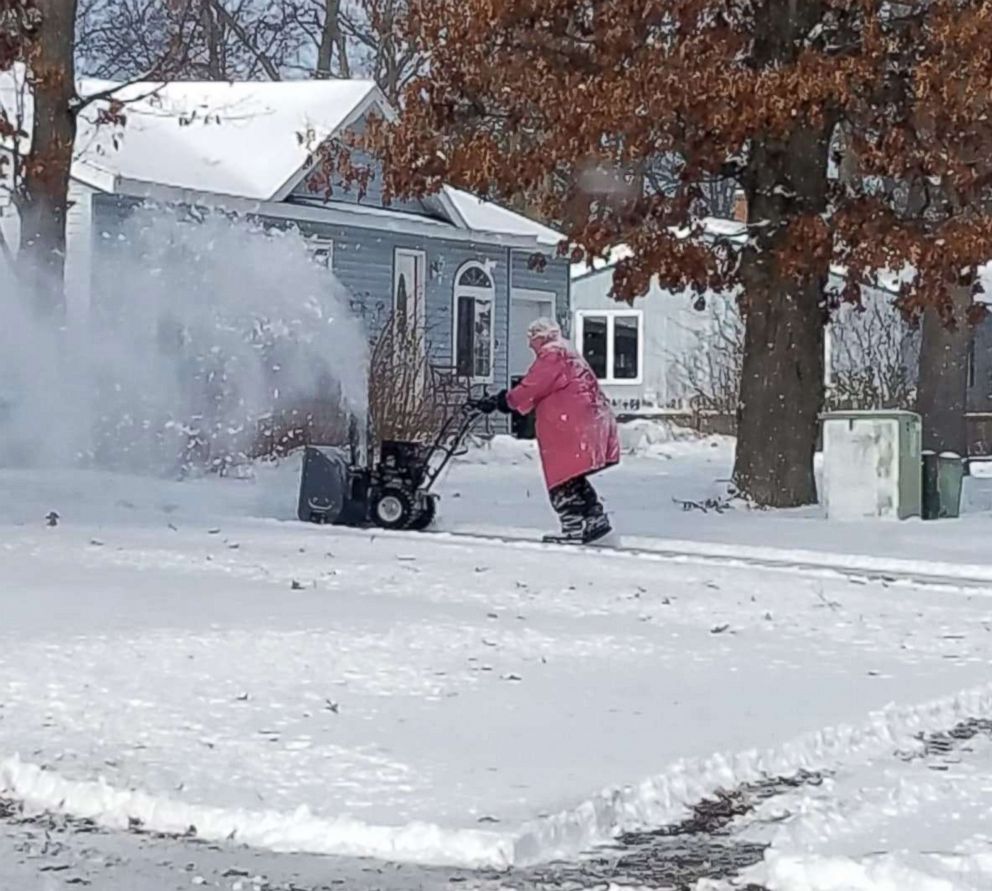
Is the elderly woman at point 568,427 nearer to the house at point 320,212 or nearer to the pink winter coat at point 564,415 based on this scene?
the pink winter coat at point 564,415

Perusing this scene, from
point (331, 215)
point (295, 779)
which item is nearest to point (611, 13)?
point (295, 779)

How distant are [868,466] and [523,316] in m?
18.3

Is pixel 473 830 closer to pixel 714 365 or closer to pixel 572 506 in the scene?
pixel 572 506

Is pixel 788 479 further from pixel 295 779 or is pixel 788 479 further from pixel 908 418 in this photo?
pixel 295 779

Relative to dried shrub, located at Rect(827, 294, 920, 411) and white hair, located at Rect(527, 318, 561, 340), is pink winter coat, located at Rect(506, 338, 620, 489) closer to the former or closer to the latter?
white hair, located at Rect(527, 318, 561, 340)

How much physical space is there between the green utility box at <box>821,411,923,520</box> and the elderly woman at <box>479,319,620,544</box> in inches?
110

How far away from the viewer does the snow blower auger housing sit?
15.5 meters

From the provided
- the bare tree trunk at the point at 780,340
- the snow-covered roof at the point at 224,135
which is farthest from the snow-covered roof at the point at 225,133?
the bare tree trunk at the point at 780,340

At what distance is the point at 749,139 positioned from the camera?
17156 millimetres

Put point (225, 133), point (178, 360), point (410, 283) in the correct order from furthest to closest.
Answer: point (410, 283)
point (225, 133)
point (178, 360)

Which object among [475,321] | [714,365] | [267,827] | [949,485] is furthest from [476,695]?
[714,365]

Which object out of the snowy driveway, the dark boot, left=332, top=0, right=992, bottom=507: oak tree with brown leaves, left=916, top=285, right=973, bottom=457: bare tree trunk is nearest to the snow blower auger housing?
the dark boot

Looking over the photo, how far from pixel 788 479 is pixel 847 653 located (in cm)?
834

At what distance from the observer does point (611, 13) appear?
16531mm
